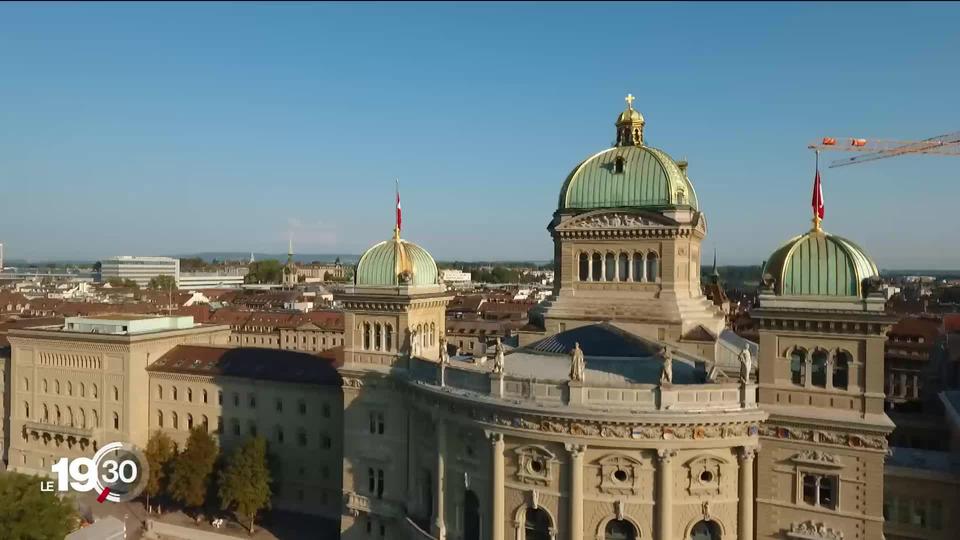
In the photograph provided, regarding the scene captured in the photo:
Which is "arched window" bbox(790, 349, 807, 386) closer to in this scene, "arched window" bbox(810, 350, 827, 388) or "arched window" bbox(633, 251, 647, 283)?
"arched window" bbox(810, 350, 827, 388)

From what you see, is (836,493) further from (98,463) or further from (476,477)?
(98,463)

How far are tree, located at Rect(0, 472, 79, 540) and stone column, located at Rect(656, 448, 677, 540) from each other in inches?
1555

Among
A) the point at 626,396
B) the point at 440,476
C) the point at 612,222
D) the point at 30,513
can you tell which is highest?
the point at 612,222

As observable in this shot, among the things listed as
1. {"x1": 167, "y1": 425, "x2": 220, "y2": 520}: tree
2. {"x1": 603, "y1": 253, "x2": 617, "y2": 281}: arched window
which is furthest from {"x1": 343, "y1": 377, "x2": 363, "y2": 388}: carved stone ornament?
{"x1": 167, "y1": 425, "x2": 220, "y2": 520}: tree

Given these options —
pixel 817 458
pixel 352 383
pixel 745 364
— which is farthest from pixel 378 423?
pixel 817 458

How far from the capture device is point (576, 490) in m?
38.0

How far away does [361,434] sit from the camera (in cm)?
5322

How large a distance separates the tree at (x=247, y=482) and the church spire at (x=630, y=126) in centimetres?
4072

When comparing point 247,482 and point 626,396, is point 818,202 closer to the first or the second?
point 626,396

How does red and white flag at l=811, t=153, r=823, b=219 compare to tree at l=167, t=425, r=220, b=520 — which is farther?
tree at l=167, t=425, r=220, b=520

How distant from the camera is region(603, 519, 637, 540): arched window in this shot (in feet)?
126

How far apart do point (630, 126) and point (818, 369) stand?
83.0ft

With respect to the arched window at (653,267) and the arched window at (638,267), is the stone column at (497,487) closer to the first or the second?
the arched window at (638,267)

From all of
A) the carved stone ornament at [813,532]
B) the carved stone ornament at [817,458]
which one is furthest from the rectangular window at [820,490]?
the carved stone ornament at [813,532]
